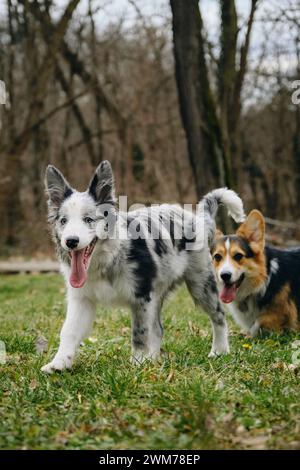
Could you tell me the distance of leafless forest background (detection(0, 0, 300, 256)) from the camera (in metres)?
19.8

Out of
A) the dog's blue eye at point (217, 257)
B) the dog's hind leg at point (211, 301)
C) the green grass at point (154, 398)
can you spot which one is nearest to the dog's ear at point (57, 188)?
the green grass at point (154, 398)

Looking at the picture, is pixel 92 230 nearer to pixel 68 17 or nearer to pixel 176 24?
pixel 176 24

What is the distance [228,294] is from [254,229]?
2.49 ft

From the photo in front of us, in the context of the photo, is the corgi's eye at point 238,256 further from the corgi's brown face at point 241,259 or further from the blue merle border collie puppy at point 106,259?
the blue merle border collie puppy at point 106,259

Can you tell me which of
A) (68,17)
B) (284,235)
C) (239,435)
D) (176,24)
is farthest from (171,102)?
(239,435)

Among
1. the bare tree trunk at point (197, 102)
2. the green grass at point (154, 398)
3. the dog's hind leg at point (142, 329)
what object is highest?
the bare tree trunk at point (197, 102)

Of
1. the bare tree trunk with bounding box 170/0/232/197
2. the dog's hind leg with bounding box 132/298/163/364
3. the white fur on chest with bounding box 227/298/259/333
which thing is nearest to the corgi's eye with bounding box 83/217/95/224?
the dog's hind leg with bounding box 132/298/163/364

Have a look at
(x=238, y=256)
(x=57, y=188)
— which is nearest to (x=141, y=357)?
(x=57, y=188)

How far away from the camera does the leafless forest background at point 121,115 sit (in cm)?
1978

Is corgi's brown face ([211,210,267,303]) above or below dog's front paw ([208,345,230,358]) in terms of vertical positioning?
above

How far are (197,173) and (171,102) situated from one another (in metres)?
14.6

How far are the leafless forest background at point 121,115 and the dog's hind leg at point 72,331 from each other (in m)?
10.4

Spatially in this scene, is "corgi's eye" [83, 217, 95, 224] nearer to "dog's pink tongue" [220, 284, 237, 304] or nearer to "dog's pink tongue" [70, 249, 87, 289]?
"dog's pink tongue" [70, 249, 87, 289]

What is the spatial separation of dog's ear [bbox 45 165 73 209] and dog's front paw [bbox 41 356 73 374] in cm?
131
